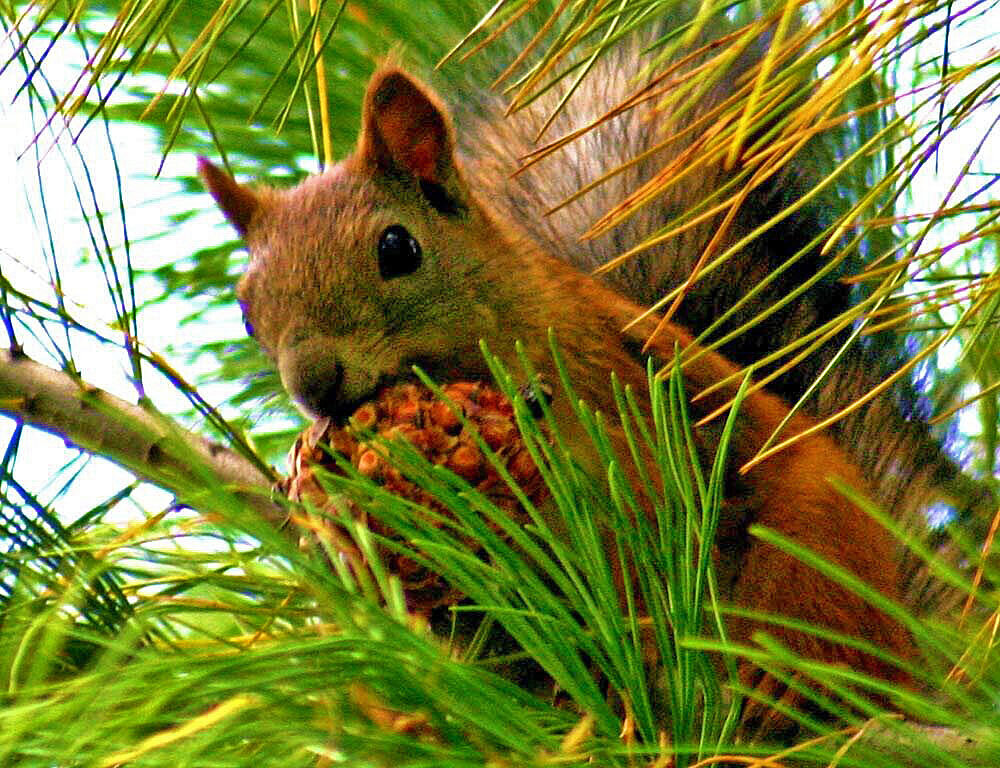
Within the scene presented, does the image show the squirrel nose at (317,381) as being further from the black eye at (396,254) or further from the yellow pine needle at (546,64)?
the yellow pine needle at (546,64)

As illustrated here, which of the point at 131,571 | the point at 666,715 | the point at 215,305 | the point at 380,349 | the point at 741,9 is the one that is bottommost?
the point at 666,715

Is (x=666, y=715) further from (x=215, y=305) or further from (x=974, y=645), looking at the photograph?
(x=215, y=305)

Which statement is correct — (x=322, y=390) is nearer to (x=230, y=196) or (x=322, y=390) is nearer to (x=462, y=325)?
(x=462, y=325)

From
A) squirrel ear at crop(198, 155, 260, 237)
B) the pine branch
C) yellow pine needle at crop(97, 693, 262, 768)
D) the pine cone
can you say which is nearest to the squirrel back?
squirrel ear at crop(198, 155, 260, 237)

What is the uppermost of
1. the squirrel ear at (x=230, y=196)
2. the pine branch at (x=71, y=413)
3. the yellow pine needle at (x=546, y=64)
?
the squirrel ear at (x=230, y=196)

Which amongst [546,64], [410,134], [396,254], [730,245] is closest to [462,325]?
[396,254]

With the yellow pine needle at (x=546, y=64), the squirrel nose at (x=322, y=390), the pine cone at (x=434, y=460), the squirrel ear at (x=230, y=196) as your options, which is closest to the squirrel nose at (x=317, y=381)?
the squirrel nose at (x=322, y=390)

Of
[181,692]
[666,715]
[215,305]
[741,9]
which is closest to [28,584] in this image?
[181,692]

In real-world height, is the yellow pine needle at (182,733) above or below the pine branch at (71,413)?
below
